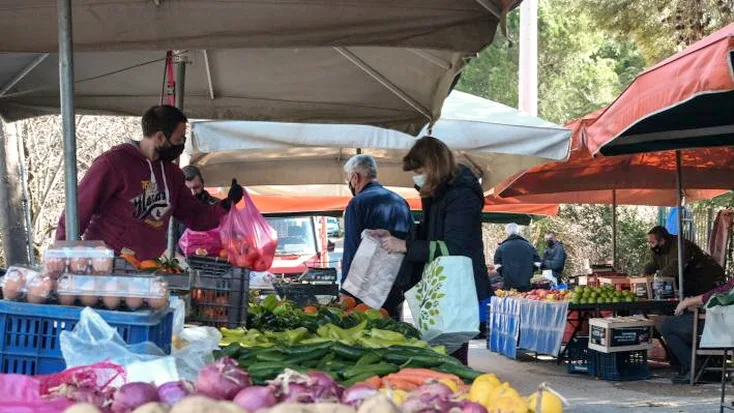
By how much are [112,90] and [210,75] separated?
0.74 meters

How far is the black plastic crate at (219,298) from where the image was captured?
5.03 metres

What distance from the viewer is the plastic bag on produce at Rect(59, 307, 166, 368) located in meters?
3.34

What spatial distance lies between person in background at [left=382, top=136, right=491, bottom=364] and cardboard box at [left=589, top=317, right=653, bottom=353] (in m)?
5.28

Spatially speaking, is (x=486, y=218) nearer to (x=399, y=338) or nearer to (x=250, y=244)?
(x=250, y=244)

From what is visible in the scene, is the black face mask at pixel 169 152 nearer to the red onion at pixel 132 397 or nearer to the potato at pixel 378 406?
the red onion at pixel 132 397

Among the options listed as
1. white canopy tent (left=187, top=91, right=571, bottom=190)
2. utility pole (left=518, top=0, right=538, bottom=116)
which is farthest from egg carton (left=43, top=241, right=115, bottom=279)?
utility pole (left=518, top=0, right=538, bottom=116)

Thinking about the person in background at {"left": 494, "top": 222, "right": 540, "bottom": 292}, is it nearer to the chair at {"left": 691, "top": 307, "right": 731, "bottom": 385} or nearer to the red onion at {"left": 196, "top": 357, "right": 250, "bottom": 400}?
the chair at {"left": 691, "top": 307, "right": 731, "bottom": 385}

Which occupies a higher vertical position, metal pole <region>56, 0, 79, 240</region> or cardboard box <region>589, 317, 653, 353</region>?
metal pole <region>56, 0, 79, 240</region>

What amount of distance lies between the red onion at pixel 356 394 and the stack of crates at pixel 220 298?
6.79 ft

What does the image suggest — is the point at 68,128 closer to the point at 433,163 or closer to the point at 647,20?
the point at 433,163

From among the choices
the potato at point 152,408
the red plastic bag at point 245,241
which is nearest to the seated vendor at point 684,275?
the red plastic bag at point 245,241

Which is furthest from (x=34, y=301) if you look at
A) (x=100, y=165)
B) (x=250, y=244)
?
(x=250, y=244)

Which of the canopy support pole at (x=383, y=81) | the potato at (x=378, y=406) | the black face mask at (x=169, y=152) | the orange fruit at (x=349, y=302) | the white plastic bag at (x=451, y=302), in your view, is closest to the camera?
the potato at (x=378, y=406)

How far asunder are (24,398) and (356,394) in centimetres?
89
